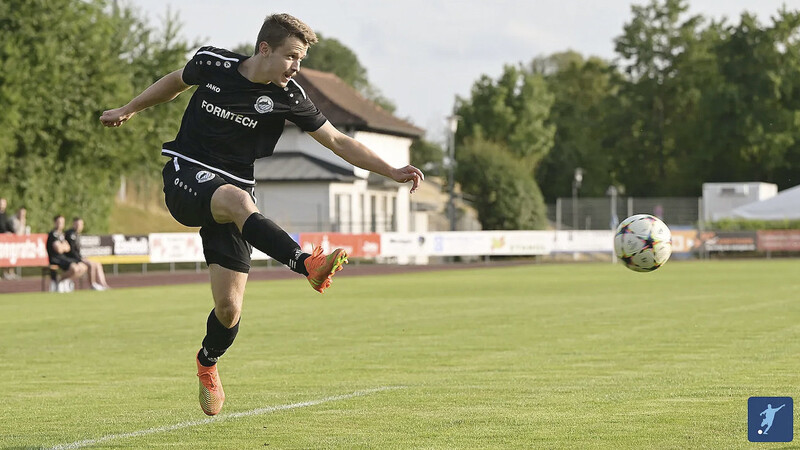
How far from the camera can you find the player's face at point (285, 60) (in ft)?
25.9

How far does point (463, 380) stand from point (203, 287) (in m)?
22.7

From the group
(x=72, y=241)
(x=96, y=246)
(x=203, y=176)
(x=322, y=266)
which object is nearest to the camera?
(x=322, y=266)

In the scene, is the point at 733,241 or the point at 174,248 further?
the point at 733,241

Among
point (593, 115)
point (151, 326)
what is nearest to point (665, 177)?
point (593, 115)

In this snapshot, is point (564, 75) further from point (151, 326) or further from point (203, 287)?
point (151, 326)

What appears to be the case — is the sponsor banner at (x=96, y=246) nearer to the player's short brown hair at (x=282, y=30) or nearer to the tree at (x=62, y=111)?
the tree at (x=62, y=111)

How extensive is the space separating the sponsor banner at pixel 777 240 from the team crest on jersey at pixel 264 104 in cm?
5321

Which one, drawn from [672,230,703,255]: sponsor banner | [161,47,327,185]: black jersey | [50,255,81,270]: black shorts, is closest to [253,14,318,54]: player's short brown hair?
[161,47,327,185]: black jersey

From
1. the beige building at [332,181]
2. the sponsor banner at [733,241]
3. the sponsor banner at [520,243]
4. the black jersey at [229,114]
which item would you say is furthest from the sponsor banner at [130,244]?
the sponsor banner at [733,241]

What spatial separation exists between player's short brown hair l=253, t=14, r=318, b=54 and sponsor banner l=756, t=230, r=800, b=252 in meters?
53.4

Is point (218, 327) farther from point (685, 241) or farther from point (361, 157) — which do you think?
point (685, 241)

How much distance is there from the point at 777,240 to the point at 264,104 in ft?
176

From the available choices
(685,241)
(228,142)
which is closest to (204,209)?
(228,142)

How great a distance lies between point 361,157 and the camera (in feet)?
27.6
